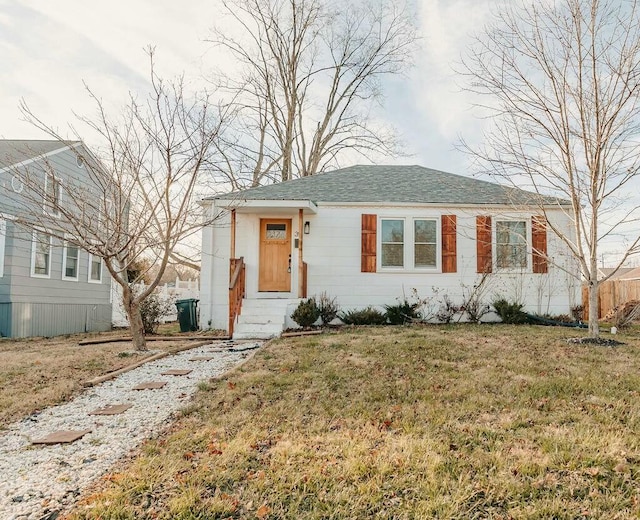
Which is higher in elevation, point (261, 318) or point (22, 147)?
point (22, 147)

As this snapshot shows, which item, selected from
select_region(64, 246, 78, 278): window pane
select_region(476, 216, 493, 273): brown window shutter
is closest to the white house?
select_region(476, 216, 493, 273): brown window shutter

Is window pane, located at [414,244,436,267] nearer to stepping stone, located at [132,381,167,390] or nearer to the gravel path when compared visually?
the gravel path

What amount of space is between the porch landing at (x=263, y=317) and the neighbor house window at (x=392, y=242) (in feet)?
7.91

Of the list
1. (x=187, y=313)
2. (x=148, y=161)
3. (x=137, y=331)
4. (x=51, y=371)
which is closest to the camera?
(x=51, y=371)

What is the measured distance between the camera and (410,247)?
1125 cm

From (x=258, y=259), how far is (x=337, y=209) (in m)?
2.25

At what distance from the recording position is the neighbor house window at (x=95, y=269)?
1528cm

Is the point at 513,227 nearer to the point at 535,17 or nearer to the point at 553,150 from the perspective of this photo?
the point at 553,150

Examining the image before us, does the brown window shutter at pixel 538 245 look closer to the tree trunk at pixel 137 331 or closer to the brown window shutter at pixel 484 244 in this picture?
the brown window shutter at pixel 484 244

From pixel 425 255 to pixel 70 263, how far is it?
34.6 ft

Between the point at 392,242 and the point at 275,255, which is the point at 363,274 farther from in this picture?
the point at 275,255

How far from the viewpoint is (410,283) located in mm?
11172

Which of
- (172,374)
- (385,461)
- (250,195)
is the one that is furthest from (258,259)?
(385,461)

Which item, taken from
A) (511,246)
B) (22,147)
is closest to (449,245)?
(511,246)
